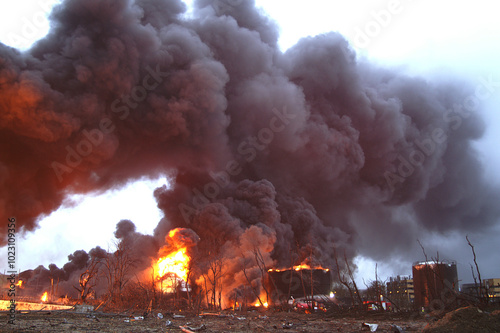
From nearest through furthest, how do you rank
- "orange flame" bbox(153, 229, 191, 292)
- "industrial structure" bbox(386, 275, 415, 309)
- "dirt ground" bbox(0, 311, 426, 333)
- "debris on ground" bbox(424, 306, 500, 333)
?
"debris on ground" bbox(424, 306, 500, 333)
"dirt ground" bbox(0, 311, 426, 333)
"industrial structure" bbox(386, 275, 415, 309)
"orange flame" bbox(153, 229, 191, 292)

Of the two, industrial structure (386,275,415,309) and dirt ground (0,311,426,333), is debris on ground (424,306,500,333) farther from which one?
industrial structure (386,275,415,309)

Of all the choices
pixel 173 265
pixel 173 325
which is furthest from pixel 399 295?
pixel 173 325

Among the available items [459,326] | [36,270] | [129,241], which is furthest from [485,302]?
[36,270]

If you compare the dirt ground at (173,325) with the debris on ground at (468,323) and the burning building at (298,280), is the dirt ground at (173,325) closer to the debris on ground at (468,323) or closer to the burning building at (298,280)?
the debris on ground at (468,323)

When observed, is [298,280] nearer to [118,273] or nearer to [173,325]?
[118,273]

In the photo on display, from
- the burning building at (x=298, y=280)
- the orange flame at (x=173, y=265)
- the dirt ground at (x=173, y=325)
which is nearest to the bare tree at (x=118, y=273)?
the orange flame at (x=173, y=265)

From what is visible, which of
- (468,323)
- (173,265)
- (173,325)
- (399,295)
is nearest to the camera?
(468,323)

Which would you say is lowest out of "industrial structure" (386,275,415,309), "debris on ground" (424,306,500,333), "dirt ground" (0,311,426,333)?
"industrial structure" (386,275,415,309)

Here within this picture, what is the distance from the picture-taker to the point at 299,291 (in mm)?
56562

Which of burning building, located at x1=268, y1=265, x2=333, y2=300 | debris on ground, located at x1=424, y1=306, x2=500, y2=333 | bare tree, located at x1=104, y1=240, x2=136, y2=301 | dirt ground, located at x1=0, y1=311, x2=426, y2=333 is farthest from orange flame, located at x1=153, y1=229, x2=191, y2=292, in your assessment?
debris on ground, located at x1=424, y1=306, x2=500, y2=333

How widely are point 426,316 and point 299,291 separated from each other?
38581 mm

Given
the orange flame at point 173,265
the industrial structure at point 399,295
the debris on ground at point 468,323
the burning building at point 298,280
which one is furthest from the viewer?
the burning building at point 298,280

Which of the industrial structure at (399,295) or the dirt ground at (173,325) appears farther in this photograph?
the industrial structure at (399,295)

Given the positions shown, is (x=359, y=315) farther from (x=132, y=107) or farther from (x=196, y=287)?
(x=132, y=107)
